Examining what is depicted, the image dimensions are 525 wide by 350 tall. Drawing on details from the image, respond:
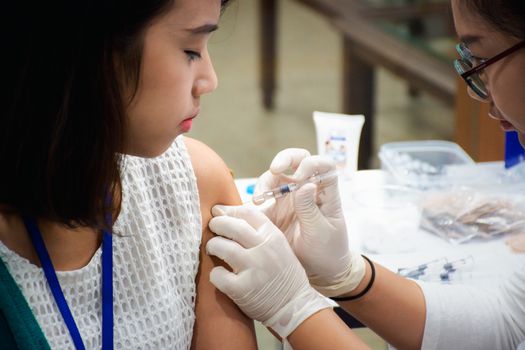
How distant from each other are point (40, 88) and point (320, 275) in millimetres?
756

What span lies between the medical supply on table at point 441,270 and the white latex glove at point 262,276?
41 cm

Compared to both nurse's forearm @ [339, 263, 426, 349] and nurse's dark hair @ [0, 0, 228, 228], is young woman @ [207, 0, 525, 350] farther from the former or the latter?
nurse's dark hair @ [0, 0, 228, 228]

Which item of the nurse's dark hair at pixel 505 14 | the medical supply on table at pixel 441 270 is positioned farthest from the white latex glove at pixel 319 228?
the nurse's dark hair at pixel 505 14

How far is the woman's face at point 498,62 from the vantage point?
4.40ft

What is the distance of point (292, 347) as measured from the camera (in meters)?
1.54

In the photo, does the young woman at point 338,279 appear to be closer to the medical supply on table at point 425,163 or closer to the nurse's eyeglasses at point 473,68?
the nurse's eyeglasses at point 473,68

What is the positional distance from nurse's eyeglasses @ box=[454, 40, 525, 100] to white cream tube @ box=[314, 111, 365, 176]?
2.47ft

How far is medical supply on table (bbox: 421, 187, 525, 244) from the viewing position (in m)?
2.05

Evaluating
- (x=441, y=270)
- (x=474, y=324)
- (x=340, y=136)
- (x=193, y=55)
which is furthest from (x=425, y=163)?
(x=193, y=55)

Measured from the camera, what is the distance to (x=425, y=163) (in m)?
2.40

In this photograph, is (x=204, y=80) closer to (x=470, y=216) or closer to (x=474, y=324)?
(x=474, y=324)

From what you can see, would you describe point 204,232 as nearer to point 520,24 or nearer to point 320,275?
point 320,275

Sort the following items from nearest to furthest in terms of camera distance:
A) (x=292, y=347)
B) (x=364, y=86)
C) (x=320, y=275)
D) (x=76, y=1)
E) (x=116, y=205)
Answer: (x=76, y=1), (x=116, y=205), (x=292, y=347), (x=320, y=275), (x=364, y=86)

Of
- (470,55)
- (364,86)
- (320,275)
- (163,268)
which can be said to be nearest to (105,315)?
(163,268)
